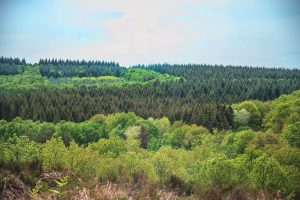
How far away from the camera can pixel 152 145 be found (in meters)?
105

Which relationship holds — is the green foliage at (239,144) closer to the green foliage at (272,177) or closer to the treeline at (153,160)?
the treeline at (153,160)

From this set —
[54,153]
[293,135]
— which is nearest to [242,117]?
[293,135]

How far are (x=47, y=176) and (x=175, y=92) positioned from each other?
17235 centimetres

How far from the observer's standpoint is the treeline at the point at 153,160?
18906 mm

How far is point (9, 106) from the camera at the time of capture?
12812 centimetres

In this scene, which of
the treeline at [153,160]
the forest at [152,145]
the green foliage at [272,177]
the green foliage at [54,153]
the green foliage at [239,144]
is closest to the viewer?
the treeline at [153,160]

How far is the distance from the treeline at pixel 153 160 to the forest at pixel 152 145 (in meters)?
0.12

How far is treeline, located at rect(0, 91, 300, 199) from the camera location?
1891cm

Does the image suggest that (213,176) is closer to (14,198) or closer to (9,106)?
(14,198)

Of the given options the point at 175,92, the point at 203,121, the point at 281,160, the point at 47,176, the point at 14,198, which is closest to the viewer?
the point at 14,198

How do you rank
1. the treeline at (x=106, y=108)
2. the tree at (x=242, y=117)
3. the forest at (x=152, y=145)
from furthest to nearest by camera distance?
the tree at (x=242, y=117)
the treeline at (x=106, y=108)
the forest at (x=152, y=145)

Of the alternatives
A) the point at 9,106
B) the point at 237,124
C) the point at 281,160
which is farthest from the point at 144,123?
the point at 281,160

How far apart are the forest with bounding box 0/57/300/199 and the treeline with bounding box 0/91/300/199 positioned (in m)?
0.12

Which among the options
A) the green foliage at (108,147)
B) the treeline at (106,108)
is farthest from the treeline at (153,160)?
the treeline at (106,108)
